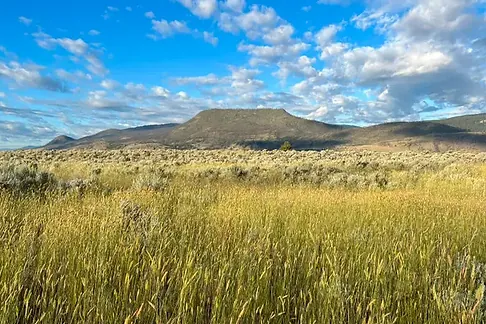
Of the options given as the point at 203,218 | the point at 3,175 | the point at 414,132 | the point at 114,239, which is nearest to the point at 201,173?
the point at 3,175

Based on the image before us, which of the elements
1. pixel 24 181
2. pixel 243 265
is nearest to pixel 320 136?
pixel 24 181

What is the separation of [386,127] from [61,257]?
496 feet

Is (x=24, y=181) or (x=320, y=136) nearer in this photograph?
(x=24, y=181)

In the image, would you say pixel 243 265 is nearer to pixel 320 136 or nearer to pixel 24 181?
pixel 24 181

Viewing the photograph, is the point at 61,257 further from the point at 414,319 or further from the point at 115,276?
the point at 414,319

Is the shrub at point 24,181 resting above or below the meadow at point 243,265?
above

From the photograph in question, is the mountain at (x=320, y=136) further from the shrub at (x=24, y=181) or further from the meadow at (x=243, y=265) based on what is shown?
the meadow at (x=243, y=265)

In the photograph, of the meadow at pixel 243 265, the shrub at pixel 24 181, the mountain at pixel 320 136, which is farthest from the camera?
the mountain at pixel 320 136

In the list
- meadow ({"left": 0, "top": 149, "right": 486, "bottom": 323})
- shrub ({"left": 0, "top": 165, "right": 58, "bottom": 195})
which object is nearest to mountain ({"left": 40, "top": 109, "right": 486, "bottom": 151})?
shrub ({"left": 0, "top": 165, "right": 58, "bottom": 195})

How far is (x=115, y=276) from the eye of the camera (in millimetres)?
2816

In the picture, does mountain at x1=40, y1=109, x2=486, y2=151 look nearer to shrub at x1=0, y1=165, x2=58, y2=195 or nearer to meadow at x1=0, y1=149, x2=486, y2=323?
shrub at x1=0, y1=165, x2=58, y2=195

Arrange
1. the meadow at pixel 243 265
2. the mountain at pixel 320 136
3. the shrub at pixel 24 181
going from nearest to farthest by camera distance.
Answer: the meadow at pixel 243 265
the shrub at pixel 24 181
the mountain at pixel 320 136

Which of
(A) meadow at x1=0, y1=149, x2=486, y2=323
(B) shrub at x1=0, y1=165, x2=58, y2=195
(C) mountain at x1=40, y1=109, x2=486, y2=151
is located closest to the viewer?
(A) meadow at x1=0, y1=149, x2=486, y2=323

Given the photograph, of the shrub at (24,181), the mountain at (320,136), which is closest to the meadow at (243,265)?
the shrub at (24,181)
